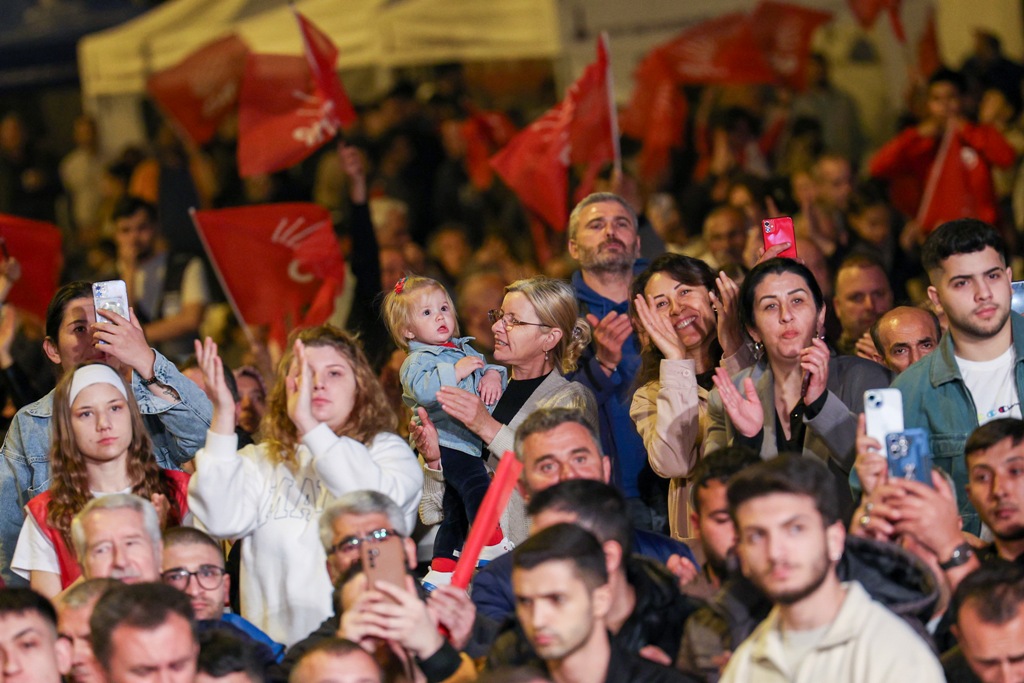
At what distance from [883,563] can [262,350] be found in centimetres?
498

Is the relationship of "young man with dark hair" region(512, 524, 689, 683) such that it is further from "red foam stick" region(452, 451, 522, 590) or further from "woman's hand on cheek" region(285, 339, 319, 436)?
"woman's hand on cheek" region(285, 339, 319, 436)

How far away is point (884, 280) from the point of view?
8203 mm

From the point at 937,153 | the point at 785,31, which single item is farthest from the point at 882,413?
the point at 785,31

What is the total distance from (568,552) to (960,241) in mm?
2010

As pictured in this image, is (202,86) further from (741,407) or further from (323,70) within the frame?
(741,407)

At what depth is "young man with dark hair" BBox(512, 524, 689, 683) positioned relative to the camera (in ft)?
15.7

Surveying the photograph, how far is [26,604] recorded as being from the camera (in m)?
5.25

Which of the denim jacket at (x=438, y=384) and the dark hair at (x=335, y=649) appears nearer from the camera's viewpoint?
the dark hair at (x=335, y=649)

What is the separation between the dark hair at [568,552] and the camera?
15.9 ft

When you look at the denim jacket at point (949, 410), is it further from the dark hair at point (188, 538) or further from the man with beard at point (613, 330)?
the dark hair at point (188, 538)

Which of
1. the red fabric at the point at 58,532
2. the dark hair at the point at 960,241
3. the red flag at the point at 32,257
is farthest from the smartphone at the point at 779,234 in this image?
the red flag at the point at 32,257

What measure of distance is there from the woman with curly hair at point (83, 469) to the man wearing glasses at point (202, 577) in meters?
0.55

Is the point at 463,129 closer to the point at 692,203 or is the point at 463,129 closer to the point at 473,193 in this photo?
the point at 473,193

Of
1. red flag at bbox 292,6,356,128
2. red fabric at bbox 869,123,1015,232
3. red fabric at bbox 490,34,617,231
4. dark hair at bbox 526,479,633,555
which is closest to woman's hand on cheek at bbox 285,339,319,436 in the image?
dark hair at bbox 526,479,633,555
